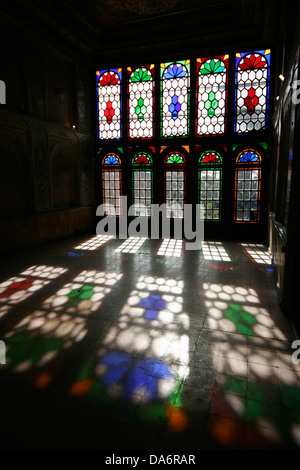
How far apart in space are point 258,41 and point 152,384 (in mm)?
9650

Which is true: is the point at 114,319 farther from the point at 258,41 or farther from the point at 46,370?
the point at 258,41

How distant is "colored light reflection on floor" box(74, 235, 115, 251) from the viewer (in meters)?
8.39

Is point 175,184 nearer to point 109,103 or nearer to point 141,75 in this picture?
point 109,103

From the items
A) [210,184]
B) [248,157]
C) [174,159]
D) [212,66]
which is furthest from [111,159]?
[248,157]

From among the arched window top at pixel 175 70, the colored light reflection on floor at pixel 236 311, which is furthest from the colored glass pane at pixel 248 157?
the colored light reflection on floor at pixel 236 311

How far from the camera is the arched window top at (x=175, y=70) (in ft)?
31.0

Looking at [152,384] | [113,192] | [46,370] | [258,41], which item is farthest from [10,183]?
[258,41]

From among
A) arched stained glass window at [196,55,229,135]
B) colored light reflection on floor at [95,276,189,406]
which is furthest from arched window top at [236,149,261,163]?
colored light reflection on floor at [95,276,189,406]

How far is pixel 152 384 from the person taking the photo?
8.67 ft

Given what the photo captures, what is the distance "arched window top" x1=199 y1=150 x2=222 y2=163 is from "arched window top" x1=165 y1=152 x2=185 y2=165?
64 centimetres

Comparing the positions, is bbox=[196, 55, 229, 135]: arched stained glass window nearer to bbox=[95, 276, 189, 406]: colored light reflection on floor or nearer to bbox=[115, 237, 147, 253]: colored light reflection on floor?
bbox=[115, 237, 147, 253]: colored light reflection on floor
